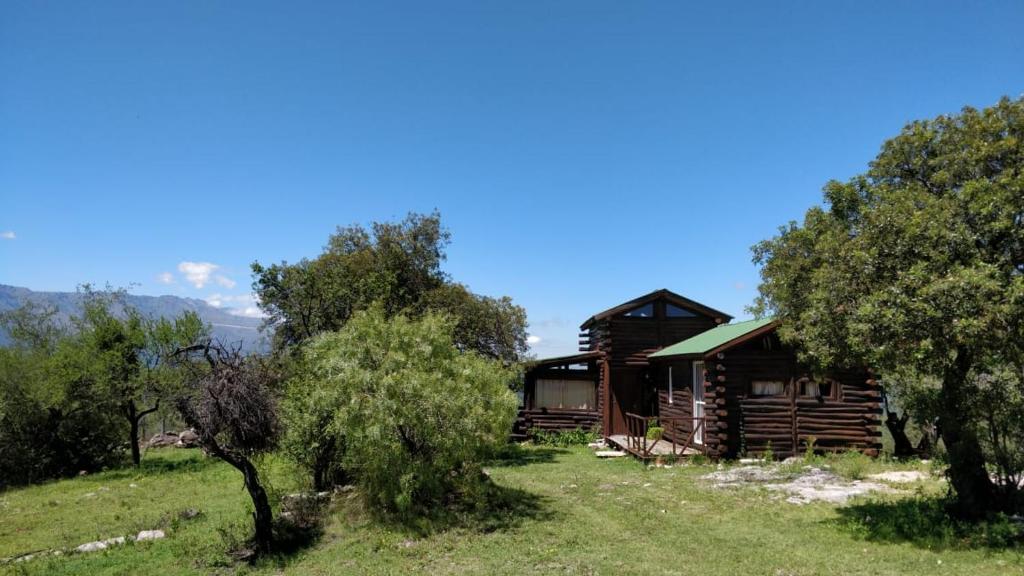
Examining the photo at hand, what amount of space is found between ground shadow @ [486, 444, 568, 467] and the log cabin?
2.60 meters

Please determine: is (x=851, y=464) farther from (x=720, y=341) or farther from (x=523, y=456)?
(x=523, y=456)

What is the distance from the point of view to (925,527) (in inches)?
363

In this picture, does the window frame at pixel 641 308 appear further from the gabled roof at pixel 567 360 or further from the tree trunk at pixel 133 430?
the tree trunk at pixel 133 430

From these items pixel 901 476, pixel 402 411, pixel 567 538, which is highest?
pixel 402 411

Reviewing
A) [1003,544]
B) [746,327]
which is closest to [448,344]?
[1003,544]

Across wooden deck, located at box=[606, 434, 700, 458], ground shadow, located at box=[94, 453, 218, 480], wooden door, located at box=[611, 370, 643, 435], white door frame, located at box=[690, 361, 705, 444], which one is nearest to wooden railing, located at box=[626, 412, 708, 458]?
wooden deck, located at box=[606, 434, 700, 458]

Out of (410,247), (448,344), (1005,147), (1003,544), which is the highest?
(410,247)

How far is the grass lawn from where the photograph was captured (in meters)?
8.23

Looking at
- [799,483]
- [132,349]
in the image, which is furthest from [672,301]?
[132,349]

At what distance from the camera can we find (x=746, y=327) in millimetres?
19812

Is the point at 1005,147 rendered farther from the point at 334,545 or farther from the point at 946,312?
the point at 334,545

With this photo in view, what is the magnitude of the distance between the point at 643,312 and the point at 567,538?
15796mm

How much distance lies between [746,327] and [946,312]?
12456mm

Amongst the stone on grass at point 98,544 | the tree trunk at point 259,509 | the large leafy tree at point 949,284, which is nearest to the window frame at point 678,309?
the large leafy tree at point 949,284
